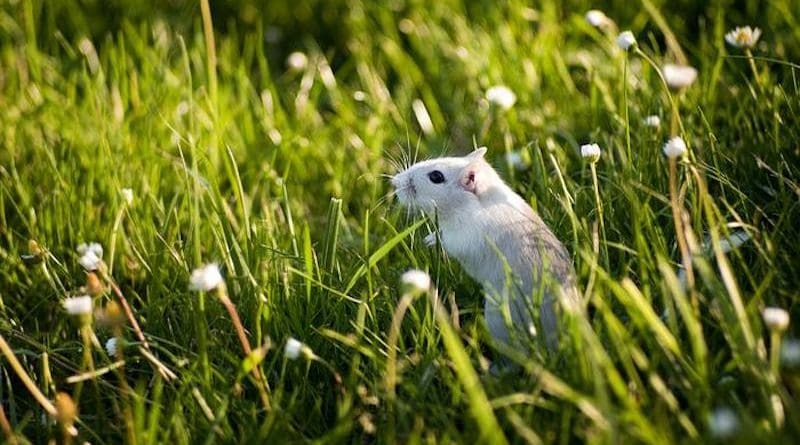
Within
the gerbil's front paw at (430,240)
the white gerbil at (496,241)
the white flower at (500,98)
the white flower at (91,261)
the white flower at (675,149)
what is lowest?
the gerbil's front paw at (430,240)

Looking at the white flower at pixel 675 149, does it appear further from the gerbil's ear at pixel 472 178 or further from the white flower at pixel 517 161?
the white flower at pixel 517 161

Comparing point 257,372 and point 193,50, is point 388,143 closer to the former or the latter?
point 193,50

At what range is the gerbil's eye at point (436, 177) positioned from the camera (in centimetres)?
298

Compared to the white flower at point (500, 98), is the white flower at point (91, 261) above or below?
above

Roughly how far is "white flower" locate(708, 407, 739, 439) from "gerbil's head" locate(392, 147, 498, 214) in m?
1.08

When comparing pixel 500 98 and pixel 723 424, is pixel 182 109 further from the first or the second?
pixel 723 424

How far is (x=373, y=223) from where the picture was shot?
3566mm

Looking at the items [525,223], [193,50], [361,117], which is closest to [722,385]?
[525,223]

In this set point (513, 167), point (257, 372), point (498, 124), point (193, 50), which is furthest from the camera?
point (193, 50)

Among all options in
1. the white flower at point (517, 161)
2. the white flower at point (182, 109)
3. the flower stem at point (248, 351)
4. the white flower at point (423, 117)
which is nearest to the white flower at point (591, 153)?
the white flower at point (517, 161)

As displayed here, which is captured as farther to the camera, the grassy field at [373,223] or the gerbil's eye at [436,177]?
the gerbil's eye at [436,177]

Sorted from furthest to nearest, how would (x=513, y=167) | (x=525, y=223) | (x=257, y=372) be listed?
(x=513, y=167) < (x=525, y=223) < (x=257, y=372)

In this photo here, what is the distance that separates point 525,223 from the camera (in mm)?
2703

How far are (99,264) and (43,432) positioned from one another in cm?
41
